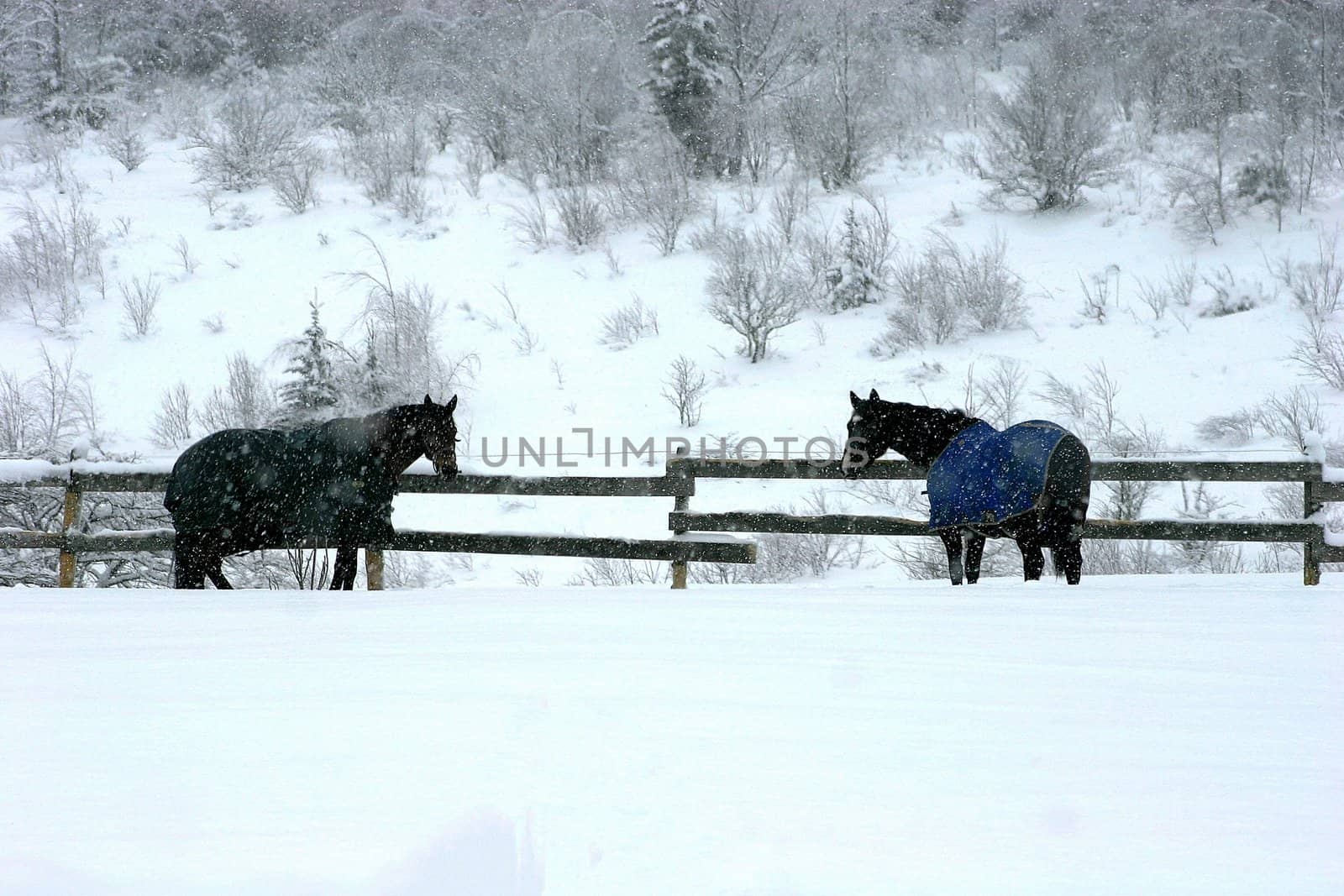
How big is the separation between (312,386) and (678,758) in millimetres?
11950

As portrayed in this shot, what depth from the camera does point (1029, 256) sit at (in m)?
15.2

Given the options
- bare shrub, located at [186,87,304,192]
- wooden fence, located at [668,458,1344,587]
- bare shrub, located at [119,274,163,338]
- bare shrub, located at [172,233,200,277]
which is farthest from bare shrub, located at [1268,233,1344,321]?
bare shrub, located at [186,87,304,192]

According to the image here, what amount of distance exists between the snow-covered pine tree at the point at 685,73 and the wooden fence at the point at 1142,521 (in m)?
14.1

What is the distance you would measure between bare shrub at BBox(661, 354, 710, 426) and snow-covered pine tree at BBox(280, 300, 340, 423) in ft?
14.4

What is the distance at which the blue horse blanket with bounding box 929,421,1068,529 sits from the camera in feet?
17.5

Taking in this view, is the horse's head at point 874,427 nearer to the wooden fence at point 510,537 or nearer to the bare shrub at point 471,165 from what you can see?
the wooden fence at point 510,537

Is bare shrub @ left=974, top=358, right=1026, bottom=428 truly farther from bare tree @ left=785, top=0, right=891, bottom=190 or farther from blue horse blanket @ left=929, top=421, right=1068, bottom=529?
blue horse blanket @ left=929, top=421, right=1068, bottom=529

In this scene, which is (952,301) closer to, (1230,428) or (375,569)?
(1230,428)

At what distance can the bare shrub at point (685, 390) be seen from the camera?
42.8 ft

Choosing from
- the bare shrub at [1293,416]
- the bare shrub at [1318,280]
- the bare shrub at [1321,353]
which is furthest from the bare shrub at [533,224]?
the bare shrub at [1321,353]

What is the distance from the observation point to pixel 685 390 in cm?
1313

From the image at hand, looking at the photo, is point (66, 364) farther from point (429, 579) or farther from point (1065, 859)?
point (1065, 859)

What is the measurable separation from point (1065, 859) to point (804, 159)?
17.7 meters

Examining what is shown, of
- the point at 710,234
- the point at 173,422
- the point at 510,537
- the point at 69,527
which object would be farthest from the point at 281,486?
the point at 710,234
